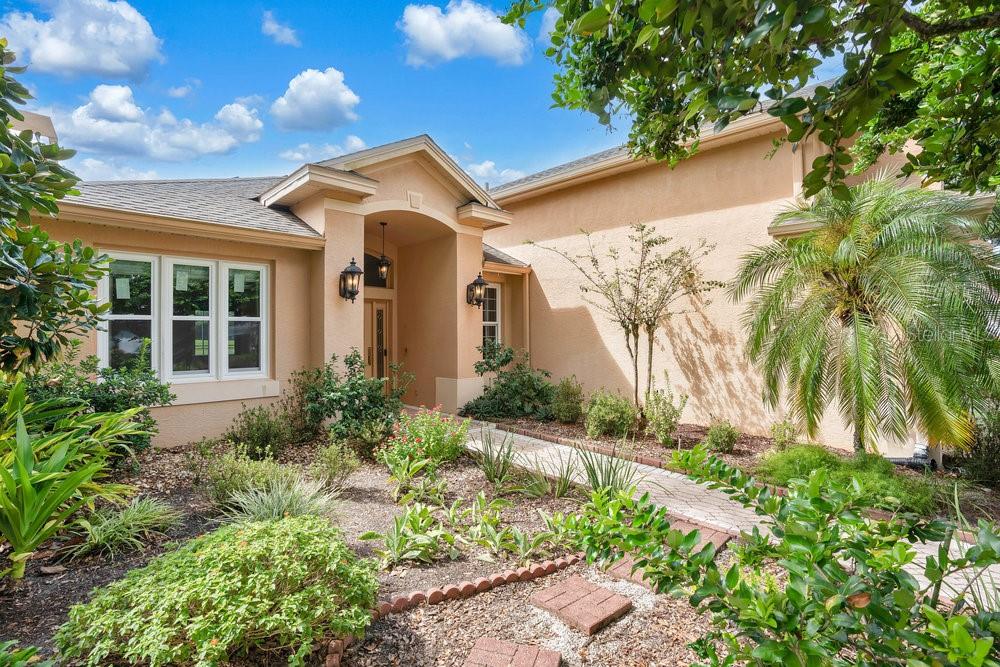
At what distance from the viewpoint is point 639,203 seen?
10758mm

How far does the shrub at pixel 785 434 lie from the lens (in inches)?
302

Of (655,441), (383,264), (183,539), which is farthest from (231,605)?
(383,264)

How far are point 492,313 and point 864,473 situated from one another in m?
8.60

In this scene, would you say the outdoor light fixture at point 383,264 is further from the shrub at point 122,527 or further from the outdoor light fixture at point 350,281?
the shrub at point 122,527

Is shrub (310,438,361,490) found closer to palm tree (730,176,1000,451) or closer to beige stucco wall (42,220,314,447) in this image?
beige stucco wall (42,220,314,447)

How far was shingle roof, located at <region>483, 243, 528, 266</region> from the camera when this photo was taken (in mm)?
12031

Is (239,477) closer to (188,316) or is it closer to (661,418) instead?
(188,316)

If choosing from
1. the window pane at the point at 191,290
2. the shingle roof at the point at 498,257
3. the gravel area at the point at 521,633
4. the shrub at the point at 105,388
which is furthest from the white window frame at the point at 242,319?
the gravel area at the point at 521,633

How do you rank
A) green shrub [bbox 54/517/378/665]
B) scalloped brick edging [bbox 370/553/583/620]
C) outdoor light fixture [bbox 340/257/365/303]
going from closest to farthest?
green shrub [bbox 54/517/378/665] < scalloped brick edging [bbox 370/553/583/620] < outdoor light fixture [bbox 340/257/365/303]

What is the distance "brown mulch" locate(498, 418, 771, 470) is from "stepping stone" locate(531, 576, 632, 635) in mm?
3798

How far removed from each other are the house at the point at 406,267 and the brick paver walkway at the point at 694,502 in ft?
8.86

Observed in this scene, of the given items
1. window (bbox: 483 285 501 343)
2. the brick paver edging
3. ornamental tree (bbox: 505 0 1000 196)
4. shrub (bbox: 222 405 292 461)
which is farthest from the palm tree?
shrub (bbox: 222 405 292 461)

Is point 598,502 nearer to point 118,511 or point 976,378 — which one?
point 118,511

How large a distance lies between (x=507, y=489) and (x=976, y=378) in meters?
5.64
